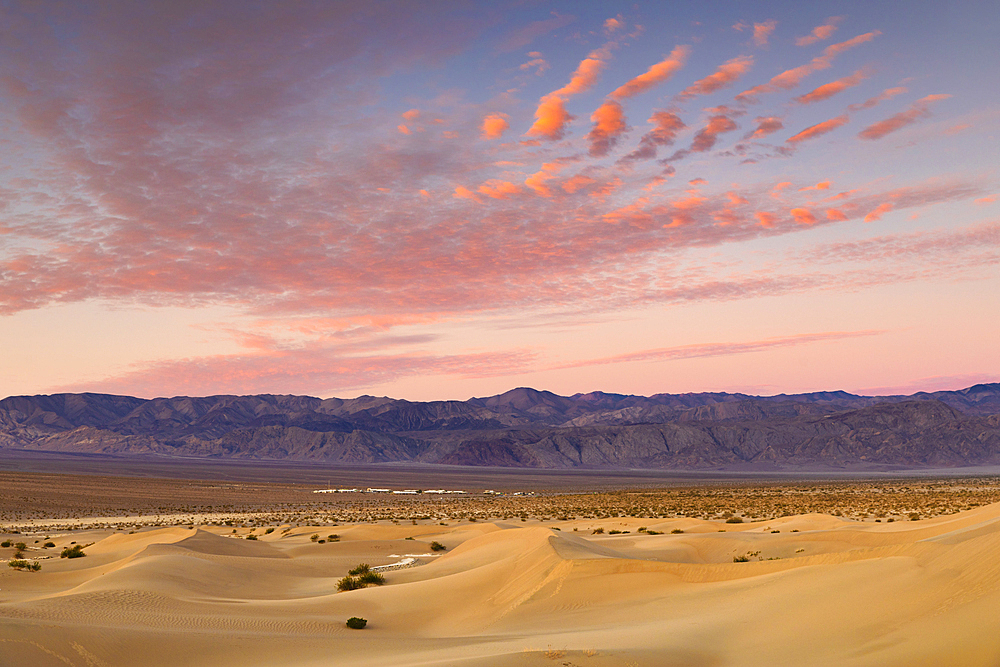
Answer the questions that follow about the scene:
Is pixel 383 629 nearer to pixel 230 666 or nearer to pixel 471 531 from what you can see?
pixel 230 666

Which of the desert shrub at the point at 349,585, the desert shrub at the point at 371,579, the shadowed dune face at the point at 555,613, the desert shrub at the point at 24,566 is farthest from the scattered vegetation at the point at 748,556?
the desert shrub at the point at 24,566

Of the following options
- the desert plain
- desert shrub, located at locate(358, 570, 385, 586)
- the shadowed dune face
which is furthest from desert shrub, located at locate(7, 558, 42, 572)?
desert shrub, located at locate(358, 570, 385, 586)

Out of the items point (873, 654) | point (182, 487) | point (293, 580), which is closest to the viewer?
point (873, 654)

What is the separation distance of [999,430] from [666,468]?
279 feet

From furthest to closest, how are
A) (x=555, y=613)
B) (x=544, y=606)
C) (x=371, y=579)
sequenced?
(x=371, y=579)
(x=544, y=606)
(x=555, y=613)

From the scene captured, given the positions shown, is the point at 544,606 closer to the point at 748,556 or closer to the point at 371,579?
the point at 371,579

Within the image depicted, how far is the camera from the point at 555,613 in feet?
40.3

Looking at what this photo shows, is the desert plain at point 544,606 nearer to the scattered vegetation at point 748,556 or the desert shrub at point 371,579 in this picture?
the scattered vegetation at point 748,556

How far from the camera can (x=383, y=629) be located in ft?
39.8

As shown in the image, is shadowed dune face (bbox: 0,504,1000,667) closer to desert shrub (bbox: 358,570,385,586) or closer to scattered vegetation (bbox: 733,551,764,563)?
desert shrub (bbox: 358,570,385,586)

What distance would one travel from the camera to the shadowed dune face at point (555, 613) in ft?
26.9

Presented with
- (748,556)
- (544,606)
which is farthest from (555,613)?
(748,556)

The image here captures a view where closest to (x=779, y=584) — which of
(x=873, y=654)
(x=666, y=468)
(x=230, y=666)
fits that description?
(x=873, y=654)

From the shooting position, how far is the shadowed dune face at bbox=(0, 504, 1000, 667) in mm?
8211
